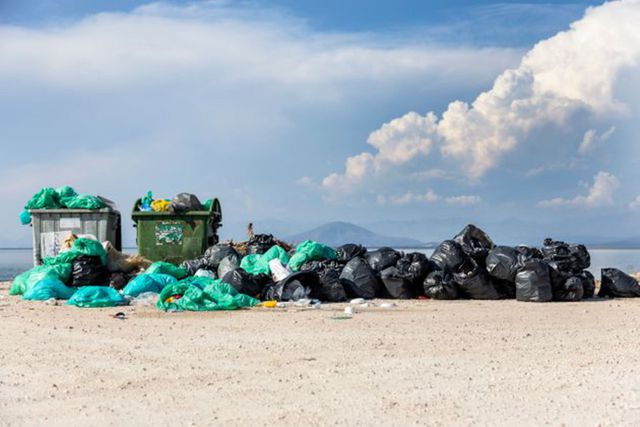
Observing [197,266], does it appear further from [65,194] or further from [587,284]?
[587,284]

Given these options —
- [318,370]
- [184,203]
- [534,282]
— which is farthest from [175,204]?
[318,370]

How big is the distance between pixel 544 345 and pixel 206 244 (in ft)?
24.5

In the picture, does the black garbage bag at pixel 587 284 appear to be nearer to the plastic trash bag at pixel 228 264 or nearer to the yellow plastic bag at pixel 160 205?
the plastic trash bag at pixel 228 264

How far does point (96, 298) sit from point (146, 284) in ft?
2.44

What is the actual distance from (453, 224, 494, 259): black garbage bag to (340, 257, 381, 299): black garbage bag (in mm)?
1292

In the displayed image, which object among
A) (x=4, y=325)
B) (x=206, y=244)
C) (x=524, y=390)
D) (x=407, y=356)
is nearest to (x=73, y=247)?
(x=206, y=244)

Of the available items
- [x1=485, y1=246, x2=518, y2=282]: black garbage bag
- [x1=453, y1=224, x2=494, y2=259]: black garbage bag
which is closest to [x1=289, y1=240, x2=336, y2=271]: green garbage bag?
[x1=453, y1=224, x2=494, y2=259]: black garbage bag

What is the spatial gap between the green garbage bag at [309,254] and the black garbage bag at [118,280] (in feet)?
7.78

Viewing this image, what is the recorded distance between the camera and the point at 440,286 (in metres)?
8.97

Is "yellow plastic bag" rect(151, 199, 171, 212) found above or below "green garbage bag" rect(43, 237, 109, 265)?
above

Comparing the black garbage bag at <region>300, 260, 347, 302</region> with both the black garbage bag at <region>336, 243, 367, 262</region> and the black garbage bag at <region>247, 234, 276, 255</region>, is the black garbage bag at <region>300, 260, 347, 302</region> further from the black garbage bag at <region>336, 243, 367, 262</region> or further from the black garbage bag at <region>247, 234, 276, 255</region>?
the black garbage bag at <region>247, 234, 276, 255</region>

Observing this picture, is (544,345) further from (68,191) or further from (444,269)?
(68,191)

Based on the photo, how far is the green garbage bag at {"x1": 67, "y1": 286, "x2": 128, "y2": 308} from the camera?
8250 mm

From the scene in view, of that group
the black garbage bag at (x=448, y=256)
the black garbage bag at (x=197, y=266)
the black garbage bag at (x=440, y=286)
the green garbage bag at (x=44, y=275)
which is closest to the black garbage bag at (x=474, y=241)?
the black garbage bag at (x=448, y=256)
